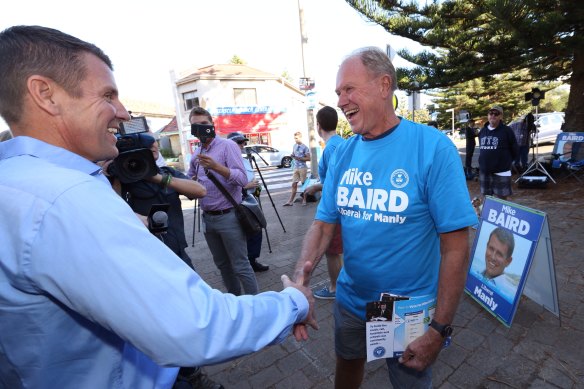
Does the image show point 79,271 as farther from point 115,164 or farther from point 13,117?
point 115,164

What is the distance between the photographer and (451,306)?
136 cm

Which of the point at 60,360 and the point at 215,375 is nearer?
the point at 60,360

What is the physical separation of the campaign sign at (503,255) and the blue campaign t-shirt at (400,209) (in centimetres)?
166

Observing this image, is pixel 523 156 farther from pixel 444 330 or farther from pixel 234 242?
pixel 444 330

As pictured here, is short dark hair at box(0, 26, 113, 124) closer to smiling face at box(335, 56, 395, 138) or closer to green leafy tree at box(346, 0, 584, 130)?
smiling face at box(335, 56, 395, 138)

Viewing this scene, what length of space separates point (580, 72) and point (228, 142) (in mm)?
9413

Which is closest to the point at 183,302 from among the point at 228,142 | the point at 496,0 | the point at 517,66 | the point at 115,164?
the point at 115,164

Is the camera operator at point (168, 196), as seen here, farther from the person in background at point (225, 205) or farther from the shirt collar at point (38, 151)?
the shirt collar at point (38, 151)

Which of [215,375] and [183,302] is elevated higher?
[183,302]

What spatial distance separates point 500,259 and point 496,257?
0.05 m

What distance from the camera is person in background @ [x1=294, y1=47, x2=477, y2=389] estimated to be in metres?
1.36

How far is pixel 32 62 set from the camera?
0.83m

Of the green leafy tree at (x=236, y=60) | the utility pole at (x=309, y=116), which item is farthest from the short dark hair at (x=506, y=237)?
the green leafy tree at (x=236, y=60)

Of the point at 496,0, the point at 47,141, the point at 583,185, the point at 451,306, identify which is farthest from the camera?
the point at 583,185
